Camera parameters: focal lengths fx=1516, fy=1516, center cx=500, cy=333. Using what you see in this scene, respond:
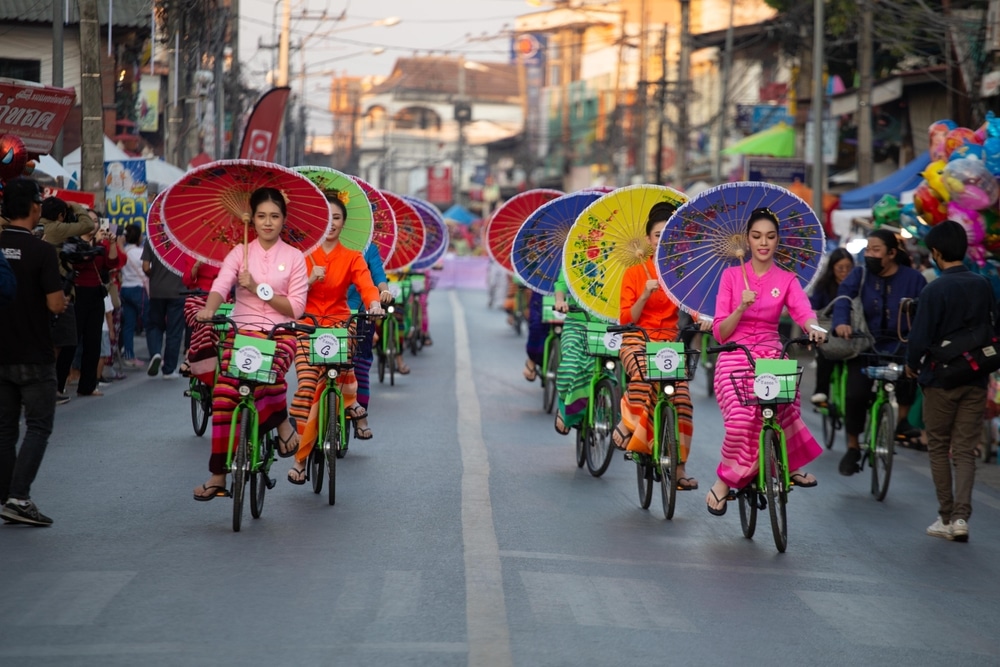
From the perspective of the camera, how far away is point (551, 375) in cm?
1560

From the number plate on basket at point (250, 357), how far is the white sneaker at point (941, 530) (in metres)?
4.24

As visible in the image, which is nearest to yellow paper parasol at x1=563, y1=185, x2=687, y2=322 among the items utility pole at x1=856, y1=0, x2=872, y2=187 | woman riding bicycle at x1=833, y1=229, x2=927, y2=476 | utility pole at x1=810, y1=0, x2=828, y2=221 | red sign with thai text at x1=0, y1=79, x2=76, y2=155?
woman riding bicycle at x1=833, y1=229, x2=927, y2=476

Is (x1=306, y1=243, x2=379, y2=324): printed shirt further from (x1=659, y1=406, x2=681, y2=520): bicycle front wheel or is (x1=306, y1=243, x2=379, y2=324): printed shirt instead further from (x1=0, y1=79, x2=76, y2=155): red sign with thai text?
(x1=0, y1=79, x2=76, y2=155): red sign with thai text

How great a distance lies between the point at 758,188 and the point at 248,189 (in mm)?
3218

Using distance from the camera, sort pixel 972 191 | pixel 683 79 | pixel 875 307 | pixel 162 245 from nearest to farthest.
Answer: pixel 162 245 < pixel 875 307 < pixel 972 191 < pixel 683 79

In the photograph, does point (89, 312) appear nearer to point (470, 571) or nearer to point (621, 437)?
point (621, 437)

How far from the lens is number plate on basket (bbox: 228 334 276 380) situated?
837 cm

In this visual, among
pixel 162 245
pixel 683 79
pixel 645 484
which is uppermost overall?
pixel 683 79

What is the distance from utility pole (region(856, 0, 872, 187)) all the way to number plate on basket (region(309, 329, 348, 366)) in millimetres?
18343

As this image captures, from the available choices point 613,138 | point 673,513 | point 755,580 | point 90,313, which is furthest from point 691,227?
point 613,138

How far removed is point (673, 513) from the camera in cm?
947

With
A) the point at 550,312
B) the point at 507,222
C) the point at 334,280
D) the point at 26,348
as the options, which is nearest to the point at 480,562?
the point at 26,348

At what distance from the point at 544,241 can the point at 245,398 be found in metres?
5.68

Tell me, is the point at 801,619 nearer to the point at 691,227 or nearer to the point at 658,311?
the point at 691,227
